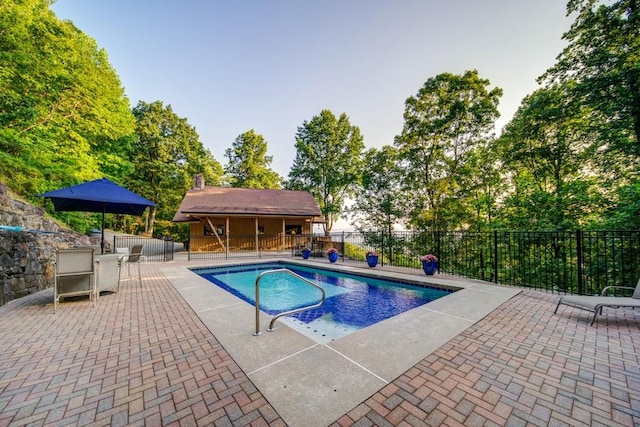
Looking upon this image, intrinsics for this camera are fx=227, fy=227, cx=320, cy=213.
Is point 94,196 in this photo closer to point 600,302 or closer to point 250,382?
point 250,382

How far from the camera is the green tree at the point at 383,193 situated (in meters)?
16.7

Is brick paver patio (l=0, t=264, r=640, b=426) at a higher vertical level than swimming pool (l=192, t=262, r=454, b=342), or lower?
higher

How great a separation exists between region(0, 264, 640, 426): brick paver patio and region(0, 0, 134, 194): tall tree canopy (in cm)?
914

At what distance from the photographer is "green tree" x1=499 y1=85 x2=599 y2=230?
9477 mm

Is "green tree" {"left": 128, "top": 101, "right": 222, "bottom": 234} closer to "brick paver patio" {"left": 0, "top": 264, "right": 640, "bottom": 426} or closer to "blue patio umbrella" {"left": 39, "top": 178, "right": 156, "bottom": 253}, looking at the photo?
"blue patio umbrella" {"left": 39, "top": 178, "right": 156, "bottom": 253}

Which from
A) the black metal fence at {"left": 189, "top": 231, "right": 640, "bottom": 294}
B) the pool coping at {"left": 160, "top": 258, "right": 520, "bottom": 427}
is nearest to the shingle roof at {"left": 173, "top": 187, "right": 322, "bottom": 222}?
the black metal fence at {"left": 189, "top": 231, "right": 640, "bottom": 294}

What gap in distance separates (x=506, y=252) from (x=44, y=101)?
19541 mm

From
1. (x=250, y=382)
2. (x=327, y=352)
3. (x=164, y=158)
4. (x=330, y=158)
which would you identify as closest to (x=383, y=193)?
(x=330, y=158)

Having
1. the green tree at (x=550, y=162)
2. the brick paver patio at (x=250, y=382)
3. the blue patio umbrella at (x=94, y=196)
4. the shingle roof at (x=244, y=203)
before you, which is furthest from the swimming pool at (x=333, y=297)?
the green tree at (x=550, y=162)

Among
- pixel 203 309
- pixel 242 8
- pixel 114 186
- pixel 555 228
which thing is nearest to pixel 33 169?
pixel 114 186

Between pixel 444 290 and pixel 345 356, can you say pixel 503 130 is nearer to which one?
pixel 444 290

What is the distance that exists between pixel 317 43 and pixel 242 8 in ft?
10.6

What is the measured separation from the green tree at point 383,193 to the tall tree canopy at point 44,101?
15772 mm

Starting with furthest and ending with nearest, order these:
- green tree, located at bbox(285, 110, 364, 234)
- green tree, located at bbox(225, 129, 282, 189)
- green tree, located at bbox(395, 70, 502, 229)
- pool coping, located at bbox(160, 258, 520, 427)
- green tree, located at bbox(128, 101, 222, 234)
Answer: green tree, located at bbox(225, 129, 282, 189), green tree, located at bbox(285, 110, 364, 234), green tree, located at bbox(128, 101, 222, 234), green tree, located at bbox(395, 70, 502, 229), pool coping, located at bbox(160, 258, 520, 427)
